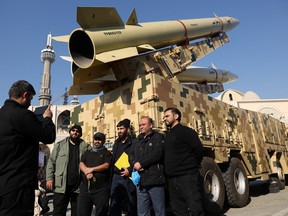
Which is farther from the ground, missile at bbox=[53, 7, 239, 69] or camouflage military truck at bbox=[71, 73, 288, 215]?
missile at bbox=[53, 7, 239, 69]

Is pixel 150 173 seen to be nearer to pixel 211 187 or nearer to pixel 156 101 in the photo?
pixel 156 101

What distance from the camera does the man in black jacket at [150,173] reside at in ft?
10.6

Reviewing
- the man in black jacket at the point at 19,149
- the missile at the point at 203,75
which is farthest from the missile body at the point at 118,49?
the man in black jacket at the point at 19,149

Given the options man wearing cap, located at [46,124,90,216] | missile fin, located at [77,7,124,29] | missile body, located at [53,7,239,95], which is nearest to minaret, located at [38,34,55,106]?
missile body, located at [53,7,239,95]

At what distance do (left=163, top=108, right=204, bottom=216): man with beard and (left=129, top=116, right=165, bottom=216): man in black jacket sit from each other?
0.12m

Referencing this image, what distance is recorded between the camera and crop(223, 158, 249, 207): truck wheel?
542cm

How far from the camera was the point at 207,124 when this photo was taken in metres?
5.64

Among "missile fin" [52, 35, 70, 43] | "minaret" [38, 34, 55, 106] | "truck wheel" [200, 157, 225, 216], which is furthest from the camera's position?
"minaret" [38, 34, 55, 106]

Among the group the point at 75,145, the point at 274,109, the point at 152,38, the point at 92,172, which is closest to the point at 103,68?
the point at 152,38

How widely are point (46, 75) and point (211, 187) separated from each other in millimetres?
58280

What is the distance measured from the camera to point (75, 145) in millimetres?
3945

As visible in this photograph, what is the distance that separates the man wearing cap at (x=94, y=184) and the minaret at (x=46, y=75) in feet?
174

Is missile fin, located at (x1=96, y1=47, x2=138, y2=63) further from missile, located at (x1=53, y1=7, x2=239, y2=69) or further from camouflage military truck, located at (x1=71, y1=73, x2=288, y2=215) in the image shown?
camouflage military truck, located at (x1=71, y1=73, x2=288, y2=215)

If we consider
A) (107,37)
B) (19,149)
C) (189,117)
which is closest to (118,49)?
(107,37)
